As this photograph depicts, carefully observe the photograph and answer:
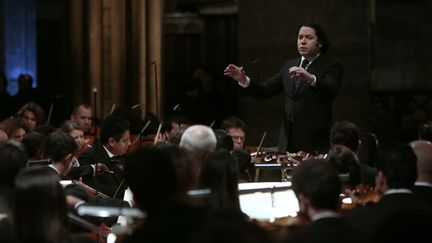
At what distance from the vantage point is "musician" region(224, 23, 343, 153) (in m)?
7.64

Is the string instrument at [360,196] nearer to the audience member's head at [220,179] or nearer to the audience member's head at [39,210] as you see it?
the audience member's head at [220,179]

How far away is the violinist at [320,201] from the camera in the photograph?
389 cm

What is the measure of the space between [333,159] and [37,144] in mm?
2102

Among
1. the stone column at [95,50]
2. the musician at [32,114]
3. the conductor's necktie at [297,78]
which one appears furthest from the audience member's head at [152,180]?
the stone column at [95,50]

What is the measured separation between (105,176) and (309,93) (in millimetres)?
1650

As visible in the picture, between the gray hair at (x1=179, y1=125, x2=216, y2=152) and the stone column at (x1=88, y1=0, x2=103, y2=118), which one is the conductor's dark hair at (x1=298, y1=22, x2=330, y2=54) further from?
the stone column at (x1=88, y1=0, x2=103, y2=118)

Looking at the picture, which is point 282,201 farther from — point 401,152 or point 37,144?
point 37,144

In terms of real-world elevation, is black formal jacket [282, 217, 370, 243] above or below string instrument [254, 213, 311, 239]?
above

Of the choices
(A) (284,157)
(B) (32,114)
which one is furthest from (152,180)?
(B) (32,114)

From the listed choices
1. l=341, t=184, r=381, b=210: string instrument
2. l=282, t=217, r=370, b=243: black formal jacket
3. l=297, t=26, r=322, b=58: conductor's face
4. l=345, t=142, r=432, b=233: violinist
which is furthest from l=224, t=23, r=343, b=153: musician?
l=282, t=217, r=370, b=243: black formal jacket

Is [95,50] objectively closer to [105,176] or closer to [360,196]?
[105,176]

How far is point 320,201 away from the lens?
4.09 meters

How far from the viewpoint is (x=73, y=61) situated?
499 inches

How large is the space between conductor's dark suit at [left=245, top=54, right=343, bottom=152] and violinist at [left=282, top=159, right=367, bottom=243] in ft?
11.2
